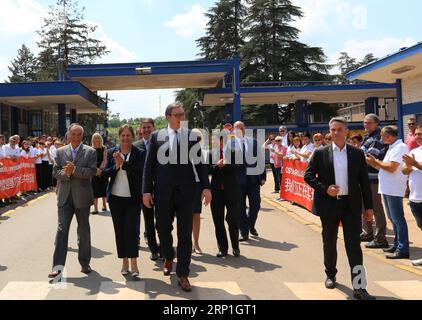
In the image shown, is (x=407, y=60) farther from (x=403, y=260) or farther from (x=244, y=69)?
(x=244, y=69)

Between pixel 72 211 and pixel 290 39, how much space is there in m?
45.2

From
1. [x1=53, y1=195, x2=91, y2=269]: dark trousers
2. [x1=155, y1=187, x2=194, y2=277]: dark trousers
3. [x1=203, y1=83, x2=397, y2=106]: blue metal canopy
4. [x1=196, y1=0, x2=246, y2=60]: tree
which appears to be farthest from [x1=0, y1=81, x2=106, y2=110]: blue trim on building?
[x1=196, y1=0, x2=246, y2=60]: tree

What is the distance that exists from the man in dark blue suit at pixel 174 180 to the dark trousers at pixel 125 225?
0.45 m

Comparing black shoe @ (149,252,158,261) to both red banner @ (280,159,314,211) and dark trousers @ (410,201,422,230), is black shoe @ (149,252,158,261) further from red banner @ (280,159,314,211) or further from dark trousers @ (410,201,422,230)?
red banner @ (280,159,314,211)

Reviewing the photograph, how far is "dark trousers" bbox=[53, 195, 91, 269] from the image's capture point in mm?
6266

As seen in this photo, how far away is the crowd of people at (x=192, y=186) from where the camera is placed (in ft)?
18.2

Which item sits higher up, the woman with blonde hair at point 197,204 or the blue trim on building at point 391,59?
the blue trim on building at point 391,59

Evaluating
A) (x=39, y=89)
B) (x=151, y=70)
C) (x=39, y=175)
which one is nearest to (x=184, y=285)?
(x=39, y=175)

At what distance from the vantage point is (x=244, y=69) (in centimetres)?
4856

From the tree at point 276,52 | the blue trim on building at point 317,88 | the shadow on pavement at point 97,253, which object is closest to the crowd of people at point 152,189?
the shadow on pavement at point 97,253

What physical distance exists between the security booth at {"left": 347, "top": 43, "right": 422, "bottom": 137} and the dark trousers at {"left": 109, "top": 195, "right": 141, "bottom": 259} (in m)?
10.4

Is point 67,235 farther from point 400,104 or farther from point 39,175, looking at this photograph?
point 400,104

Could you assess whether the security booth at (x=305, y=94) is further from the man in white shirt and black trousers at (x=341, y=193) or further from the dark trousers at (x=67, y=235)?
the man in white shirt and black trousers at (x=341, y=193)

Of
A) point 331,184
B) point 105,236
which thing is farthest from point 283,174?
point 331,184
